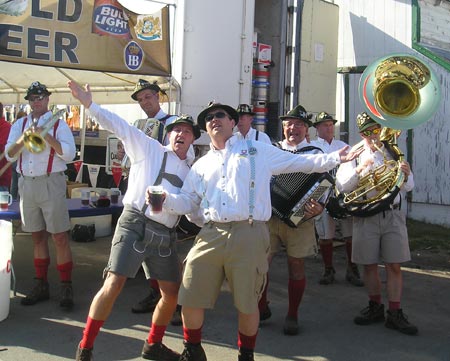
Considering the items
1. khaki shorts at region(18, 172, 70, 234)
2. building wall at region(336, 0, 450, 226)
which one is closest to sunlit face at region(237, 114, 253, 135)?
khaki shorts at region(18, 172, 70, 234)

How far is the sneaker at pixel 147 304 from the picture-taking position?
15.8ft

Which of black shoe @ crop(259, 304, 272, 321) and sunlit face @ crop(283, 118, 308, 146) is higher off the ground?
sunlit face @ crop(283, 118, 308, 146)

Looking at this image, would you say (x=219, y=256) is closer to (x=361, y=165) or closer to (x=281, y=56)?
Result: (x=361, y=165)

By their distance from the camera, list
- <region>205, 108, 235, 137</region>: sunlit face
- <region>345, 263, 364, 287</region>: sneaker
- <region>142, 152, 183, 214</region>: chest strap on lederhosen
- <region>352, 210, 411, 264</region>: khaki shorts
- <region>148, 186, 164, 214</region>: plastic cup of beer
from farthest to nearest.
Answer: <region>345, 263, 364, 287</region>: sneaker → <region>352, 210, 411, 264</region>: khaki shorts → <region>142, 152, 183, 214</region>: chest strap on lederhosen → <region>205, 108, 235, 137</region>: sunlit face → <region>148, 186, 164, 214</region>: plastic cup of beer

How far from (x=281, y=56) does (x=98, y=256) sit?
396 centimetres

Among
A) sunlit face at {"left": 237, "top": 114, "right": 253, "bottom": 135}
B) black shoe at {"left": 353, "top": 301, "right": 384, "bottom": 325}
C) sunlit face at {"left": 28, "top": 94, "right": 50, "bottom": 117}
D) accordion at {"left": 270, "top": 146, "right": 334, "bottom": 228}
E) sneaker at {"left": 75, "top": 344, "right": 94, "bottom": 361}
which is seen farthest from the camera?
sunlit face at {"left": 237, "top": 114, "right": 253, "bottom": 135}

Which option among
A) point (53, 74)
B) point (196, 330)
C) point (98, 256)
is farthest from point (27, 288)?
point (53, 74)

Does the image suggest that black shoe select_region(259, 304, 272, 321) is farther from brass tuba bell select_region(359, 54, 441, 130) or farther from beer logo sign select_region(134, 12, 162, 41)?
beer logo sign select_region(134, 12, 162, 41)

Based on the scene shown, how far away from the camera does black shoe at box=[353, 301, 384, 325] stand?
4605 mm

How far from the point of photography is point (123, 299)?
17.0ft

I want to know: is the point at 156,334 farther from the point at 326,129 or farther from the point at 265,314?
the point at 326,129

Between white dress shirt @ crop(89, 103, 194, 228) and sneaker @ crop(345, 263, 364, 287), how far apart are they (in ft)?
9.42

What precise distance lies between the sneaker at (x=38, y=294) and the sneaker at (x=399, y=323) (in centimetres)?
313

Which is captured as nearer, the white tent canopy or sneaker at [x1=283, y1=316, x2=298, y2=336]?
sneaker at [x1=283, y1=316, x2=298, y2=336]
